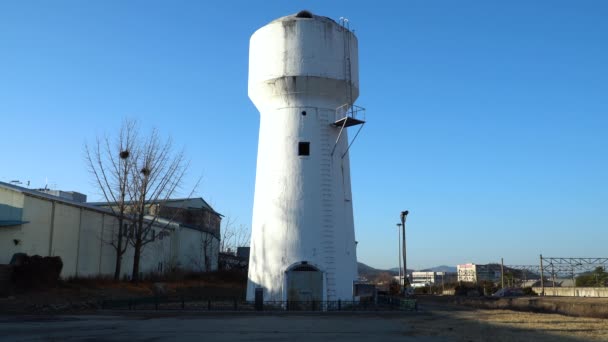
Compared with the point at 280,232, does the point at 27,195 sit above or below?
above

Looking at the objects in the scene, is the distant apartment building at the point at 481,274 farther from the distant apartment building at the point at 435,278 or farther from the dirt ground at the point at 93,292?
the dirt ground at the point at 93,292

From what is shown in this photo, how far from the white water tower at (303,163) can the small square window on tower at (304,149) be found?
0.05 metres

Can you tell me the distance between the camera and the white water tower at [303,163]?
24.6 metres

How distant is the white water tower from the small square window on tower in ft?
0.15

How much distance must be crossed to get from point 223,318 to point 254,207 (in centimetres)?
758

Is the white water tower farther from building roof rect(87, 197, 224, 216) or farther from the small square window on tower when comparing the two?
building roof rect(87, 197, 224, 216)

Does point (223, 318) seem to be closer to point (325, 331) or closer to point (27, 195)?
point (325, 331)

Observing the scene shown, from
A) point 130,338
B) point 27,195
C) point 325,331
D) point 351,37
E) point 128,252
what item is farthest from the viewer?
point 128,252

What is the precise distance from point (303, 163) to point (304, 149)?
0.69m

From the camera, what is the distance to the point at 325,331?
1594cm

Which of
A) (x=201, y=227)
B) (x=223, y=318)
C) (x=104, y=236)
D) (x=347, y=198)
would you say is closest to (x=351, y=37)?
(x=347, y=198)

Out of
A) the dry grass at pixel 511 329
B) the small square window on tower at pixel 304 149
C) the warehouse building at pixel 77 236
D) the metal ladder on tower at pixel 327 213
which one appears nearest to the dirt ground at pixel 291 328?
the dry grass at pixel 511 329

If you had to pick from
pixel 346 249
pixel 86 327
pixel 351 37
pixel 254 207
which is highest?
pixel 351 37

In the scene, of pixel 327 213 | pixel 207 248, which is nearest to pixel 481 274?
pixel 207 248
